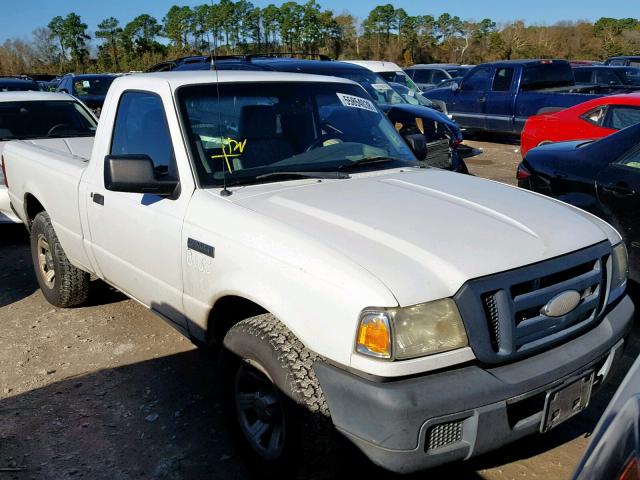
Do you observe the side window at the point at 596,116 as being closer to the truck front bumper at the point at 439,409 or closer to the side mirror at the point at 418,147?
the side mirror at the point at 418,147

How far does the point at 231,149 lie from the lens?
134 inches

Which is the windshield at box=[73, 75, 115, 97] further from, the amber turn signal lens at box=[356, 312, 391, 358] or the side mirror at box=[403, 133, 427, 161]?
the amber turn signal lens at box=[356, 312, 391, 358]

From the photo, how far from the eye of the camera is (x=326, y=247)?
2506 mm

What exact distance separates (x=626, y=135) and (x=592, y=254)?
2.38m

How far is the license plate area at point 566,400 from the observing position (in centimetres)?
249

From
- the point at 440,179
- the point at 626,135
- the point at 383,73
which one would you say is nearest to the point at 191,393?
the point at 440,179

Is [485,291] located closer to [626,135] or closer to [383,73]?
[626,135]

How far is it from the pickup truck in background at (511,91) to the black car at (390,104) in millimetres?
1989

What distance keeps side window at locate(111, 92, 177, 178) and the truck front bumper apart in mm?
1680

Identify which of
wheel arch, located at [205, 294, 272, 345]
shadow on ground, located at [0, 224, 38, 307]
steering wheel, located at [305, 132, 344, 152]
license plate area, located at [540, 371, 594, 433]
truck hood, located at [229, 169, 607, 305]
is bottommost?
shadow on ground, located at [0, 224, 38, 307]

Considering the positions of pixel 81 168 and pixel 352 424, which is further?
pixel 81 168

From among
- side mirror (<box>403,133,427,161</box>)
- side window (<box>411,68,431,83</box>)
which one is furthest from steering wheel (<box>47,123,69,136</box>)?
side window (<box>411,68,431,83</box>)

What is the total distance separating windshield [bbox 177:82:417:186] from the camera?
3357 mm

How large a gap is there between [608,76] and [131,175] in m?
14.2
